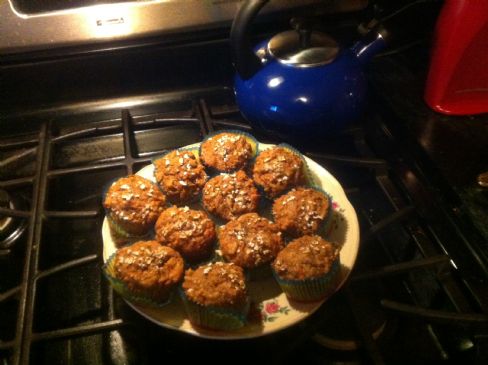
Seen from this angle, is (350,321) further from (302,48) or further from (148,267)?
(302,48)

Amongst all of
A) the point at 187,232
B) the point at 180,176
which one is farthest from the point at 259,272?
the point at 180,176

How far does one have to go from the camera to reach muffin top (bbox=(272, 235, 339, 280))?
0.80 metres

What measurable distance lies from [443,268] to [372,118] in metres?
0.57

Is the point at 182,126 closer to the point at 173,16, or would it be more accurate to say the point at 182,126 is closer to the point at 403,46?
the point at 173,16

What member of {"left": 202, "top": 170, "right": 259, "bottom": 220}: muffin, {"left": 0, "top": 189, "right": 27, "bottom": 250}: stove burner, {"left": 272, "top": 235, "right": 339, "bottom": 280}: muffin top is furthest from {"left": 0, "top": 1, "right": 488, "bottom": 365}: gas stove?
{"left": 202, "top": 170, "right": 259, "bottom": 220}: muffin

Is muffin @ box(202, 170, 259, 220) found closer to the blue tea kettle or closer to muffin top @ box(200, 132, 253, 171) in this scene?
muffin top @ box(200, 132, 253, 171)

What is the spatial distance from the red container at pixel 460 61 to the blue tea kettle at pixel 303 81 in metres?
0.17

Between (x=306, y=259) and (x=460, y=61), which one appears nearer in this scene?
(x=306, y=259)

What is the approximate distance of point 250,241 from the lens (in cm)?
87

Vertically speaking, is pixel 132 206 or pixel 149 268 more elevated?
pixel 132 206

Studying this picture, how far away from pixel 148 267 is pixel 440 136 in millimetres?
847

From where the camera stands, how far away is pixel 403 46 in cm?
144

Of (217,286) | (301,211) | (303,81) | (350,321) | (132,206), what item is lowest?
(350,321)

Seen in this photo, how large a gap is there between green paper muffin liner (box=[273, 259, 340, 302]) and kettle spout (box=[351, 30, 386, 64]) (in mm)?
625
